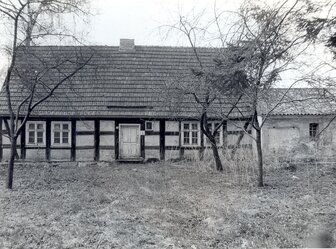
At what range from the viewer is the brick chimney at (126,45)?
2138 cm

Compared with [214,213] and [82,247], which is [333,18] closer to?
[214,213]

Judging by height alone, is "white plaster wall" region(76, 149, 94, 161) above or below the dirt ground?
above

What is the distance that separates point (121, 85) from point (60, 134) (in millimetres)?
3876

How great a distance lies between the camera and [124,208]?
9.52m

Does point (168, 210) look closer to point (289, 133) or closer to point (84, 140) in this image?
point (84, 140)

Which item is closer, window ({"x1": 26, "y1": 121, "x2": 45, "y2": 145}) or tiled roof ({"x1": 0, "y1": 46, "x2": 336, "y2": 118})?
tiled roof ({"x1": 0, "y1": 46, "x2": 336, "y2": 118})

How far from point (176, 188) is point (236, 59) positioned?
4.64 metres

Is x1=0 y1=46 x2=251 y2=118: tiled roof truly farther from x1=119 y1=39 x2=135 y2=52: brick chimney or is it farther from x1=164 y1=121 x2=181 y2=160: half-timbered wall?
x1=164 y1=121 x2=181 y2=160: half-timbered wall

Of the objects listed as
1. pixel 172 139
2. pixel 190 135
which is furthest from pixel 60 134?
pixel 190 135

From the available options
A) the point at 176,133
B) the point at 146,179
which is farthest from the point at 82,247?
the point at 176,133

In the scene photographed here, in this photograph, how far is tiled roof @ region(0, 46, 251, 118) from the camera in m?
18.1

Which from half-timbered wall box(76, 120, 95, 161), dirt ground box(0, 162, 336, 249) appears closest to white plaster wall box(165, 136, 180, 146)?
half-timbered wall box(76, 120, 95, 161)

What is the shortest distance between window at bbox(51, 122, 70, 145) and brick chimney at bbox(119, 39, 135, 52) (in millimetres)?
5613

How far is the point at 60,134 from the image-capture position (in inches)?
724
